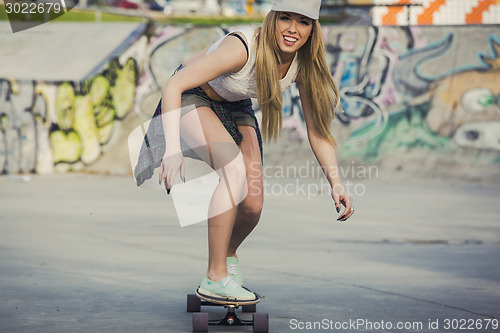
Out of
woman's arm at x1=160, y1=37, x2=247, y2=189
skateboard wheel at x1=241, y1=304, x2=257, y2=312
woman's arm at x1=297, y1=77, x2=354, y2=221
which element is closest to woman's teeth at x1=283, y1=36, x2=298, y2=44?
woman's arm at x1=160, y1=37, x2=247, y2=189

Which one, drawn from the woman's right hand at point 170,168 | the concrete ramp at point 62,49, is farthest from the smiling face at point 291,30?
the concrete ramp at point 62,49

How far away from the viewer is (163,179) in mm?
3619

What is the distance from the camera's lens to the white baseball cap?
3.81 m

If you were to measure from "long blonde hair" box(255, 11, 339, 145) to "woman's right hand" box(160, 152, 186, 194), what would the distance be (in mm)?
547

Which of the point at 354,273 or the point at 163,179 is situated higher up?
the point at 163,179

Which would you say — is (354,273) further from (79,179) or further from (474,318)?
(79,179)

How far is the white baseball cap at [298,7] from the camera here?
381 centimetres

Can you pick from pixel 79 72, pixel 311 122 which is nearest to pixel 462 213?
pixel 311 122

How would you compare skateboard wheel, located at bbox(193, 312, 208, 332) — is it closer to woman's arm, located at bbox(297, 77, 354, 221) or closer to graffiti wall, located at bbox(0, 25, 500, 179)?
woman's arm, located at bbox(297, 77, 354, 221)

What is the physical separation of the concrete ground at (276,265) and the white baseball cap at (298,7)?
1563 mm

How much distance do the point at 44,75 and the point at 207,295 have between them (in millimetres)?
11530

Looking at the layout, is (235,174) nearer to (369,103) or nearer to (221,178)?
(221,178)

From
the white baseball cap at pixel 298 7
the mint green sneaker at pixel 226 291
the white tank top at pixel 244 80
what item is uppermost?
the white baseball cap at pixel 298 7

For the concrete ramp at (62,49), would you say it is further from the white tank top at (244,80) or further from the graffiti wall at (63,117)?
the white tank top at (244,80)
